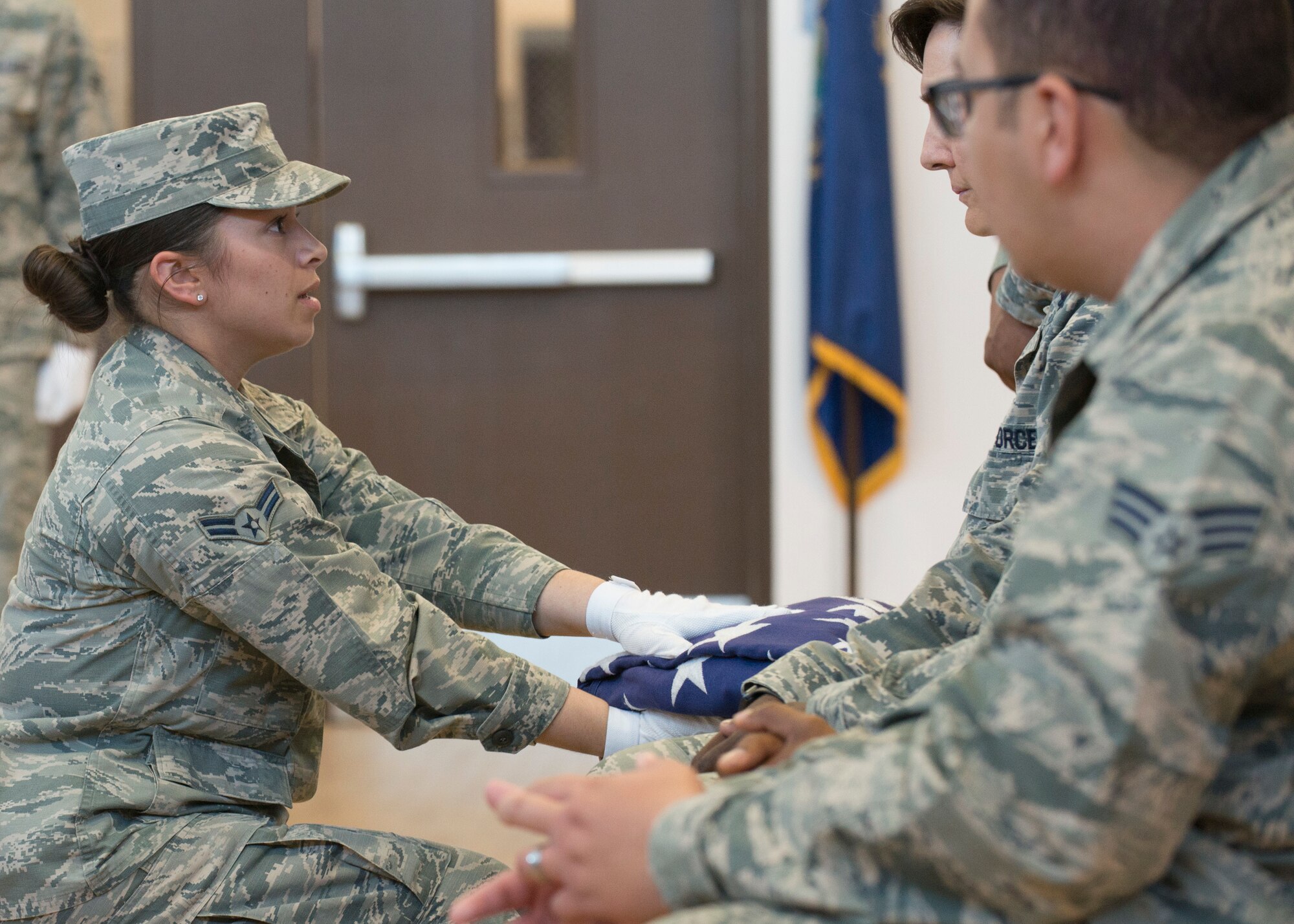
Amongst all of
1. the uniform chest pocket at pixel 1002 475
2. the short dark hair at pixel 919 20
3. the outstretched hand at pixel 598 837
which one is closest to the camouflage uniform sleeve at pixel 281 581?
the outstretched hand at pixel 598 837

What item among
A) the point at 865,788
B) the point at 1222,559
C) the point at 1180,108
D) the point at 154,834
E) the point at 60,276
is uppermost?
the point at 1180,108

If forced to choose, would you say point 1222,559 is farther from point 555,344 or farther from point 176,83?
point 176,83

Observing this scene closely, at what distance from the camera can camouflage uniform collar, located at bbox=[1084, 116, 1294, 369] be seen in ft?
2.27

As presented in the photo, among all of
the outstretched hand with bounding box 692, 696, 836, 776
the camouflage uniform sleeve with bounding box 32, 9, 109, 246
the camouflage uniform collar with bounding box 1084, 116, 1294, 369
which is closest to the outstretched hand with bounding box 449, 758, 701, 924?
the outstretched hand with bounding box 692, 696, 836, 776

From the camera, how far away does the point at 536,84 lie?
3037mm

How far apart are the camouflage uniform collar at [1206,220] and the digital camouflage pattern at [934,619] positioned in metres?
0.31

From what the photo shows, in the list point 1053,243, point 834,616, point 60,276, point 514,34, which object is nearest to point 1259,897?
point 1053,243

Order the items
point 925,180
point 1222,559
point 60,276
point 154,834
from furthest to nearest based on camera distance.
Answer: point 925,180 < point 60,276 < point 154,834 < point 1222,559

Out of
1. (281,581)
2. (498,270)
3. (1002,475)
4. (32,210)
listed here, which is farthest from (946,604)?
(32,210)

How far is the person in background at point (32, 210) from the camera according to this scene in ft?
8.67

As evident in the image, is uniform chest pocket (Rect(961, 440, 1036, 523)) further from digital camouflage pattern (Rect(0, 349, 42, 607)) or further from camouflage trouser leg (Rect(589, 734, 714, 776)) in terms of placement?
digital camouflage pattern (Rect(0, 349, 42, 607))

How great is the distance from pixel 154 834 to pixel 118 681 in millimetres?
154

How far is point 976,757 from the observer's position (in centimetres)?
63

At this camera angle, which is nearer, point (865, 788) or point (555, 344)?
point (865, 788)
